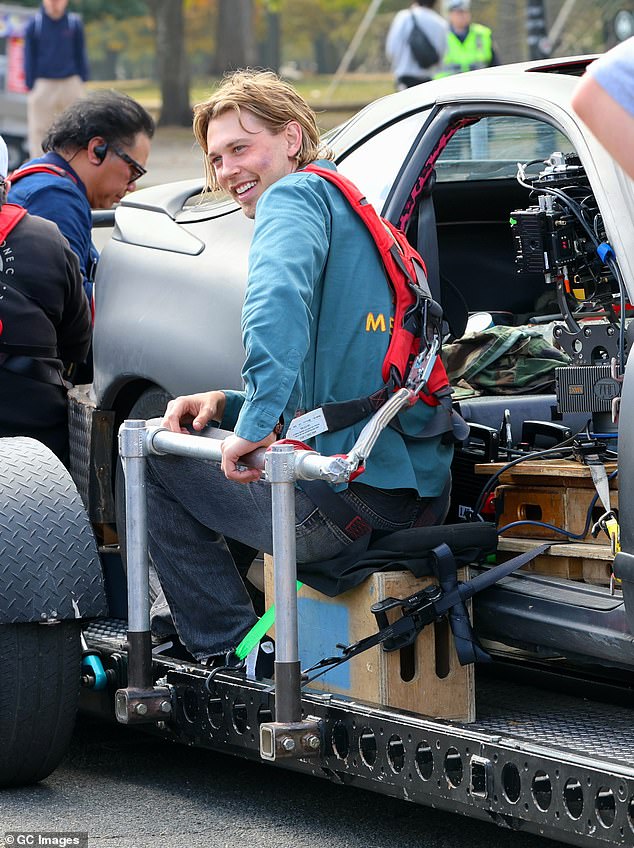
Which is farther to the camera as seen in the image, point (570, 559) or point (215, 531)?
point (215, 531)

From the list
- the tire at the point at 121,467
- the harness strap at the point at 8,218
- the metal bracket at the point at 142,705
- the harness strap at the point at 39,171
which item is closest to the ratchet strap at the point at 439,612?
the metal bracket at the point at 142,705

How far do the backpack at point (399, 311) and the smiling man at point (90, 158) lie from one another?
7.83ft

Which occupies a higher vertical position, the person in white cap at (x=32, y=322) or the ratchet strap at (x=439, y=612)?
the person in white cap at (x=32, y=322)

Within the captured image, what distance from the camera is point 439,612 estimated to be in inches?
154

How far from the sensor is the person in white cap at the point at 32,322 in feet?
17.0

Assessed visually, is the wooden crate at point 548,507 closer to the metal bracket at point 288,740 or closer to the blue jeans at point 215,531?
the blue jeans at point 215,531

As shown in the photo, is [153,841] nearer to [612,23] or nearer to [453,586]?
[453,586]

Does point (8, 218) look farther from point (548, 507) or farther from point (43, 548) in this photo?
point (548, 507)

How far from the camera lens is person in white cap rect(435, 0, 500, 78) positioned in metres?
18.1

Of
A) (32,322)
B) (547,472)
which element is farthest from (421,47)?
(547,472)

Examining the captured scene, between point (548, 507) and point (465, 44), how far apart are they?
14723 millimetres

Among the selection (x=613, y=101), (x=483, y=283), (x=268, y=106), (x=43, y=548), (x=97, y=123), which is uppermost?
(x=97, y=123)

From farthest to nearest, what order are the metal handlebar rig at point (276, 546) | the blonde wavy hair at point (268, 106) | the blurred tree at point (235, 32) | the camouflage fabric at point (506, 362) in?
the blurred tree at point (235, 32) < the camouflage fabric at point (506, 362) < the blonde wavy hair at point (268, 106) < the metal handlebar rig at point (276, 546)

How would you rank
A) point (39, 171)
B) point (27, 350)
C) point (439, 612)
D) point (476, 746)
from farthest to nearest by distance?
point (39, 171) → point (27, 350) → point (439, 612) → point (476, 746)
